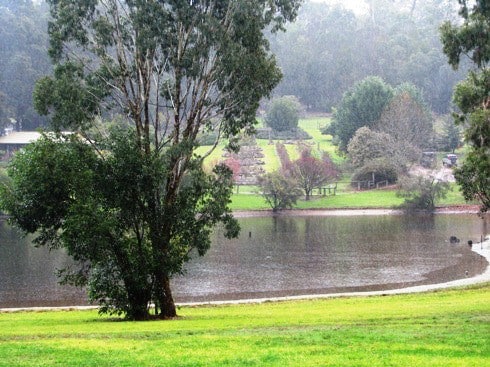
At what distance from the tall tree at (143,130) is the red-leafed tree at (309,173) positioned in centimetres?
7343

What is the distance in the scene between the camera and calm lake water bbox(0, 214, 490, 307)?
4462 centimetres

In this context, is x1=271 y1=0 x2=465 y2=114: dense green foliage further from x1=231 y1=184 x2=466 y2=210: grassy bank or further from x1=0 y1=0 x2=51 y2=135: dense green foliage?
x1=231 y1=184 x2=466 y2=210: grassy bank

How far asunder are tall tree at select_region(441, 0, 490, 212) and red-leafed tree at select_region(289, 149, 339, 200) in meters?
73.7

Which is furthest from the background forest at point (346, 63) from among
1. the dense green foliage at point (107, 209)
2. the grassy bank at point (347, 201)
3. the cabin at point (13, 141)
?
the dense green foliage at point (107, 209)

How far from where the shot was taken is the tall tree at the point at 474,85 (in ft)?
90.4

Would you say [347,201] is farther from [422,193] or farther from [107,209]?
[107,209]

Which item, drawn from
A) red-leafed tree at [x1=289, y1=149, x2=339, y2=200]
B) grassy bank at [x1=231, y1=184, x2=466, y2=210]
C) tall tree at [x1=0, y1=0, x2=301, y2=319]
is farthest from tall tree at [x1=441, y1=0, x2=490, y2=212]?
red-leafed tree at [x1=289, y1=149, x2=339, y2=200]

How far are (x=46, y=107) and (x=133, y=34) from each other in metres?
4.62

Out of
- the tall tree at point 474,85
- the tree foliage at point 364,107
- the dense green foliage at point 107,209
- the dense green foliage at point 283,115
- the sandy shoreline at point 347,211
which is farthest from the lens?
the dense green foliage at point 283,115

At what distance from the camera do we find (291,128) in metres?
144

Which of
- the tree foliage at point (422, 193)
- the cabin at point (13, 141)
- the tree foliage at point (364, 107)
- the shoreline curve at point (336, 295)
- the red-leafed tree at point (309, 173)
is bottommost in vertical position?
the shoreline curve at point (336, 295)

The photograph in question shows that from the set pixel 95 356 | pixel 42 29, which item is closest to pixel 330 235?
pixel 95 356

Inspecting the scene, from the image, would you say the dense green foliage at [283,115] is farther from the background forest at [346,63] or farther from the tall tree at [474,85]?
the tall tree at [474,85]

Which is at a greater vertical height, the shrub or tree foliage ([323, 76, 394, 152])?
tree foliage ([323, 76, 394, 152])
